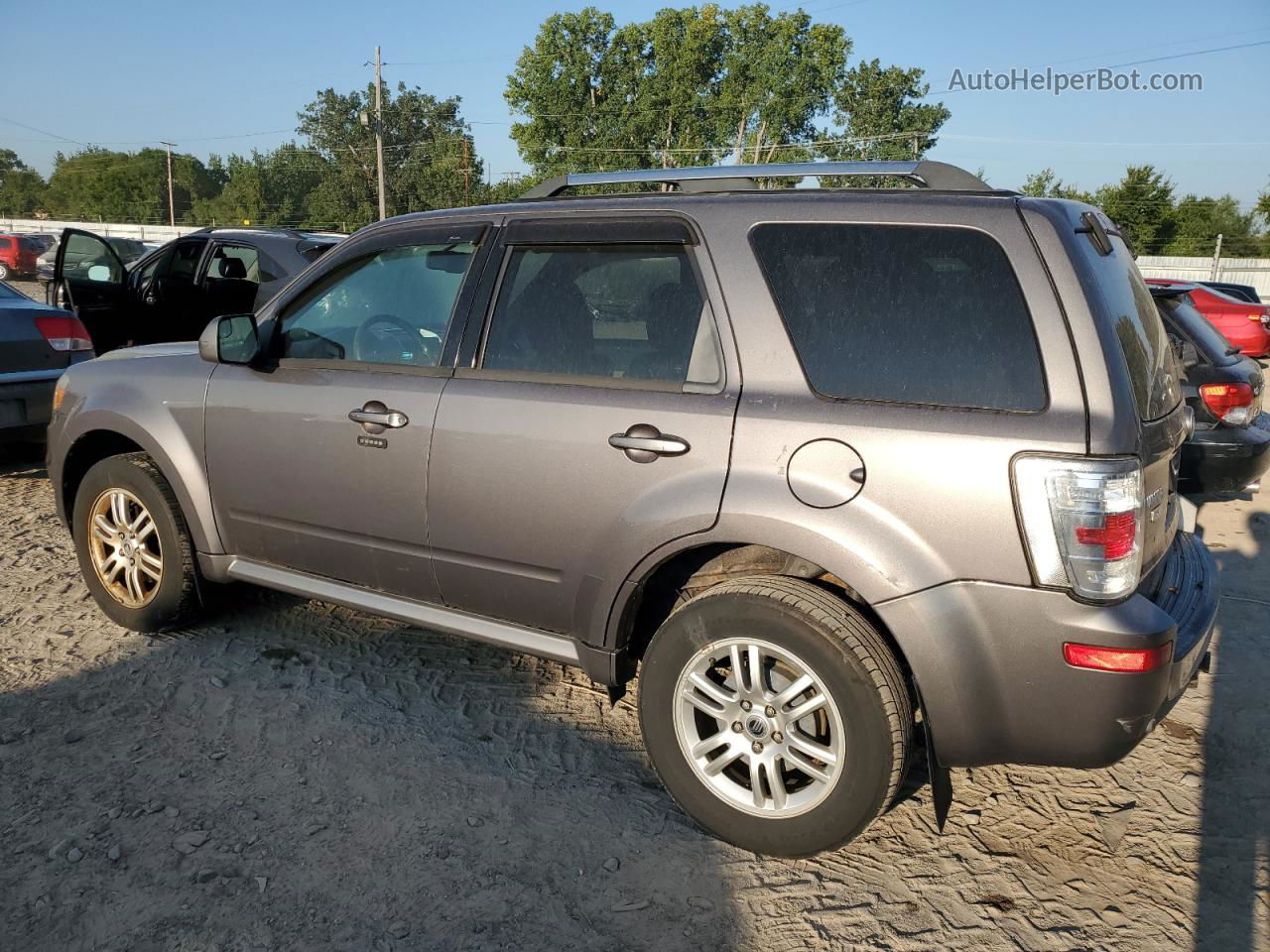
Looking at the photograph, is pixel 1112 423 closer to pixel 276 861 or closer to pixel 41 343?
pixel 276 861

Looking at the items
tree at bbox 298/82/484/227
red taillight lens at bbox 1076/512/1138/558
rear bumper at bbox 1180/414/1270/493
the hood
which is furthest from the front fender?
tree at bbox 298/82/484/227

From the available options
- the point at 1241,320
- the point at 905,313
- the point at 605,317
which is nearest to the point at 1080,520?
the point at 905,313

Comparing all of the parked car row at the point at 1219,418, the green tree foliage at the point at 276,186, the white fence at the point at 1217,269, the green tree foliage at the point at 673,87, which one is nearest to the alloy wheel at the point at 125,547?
the parked car row at the point at 1219,418

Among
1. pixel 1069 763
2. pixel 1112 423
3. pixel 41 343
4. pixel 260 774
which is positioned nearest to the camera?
pixel 1112 423

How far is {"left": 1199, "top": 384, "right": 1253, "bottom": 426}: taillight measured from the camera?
5.86 metres

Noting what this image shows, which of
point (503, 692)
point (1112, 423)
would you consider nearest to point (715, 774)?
point (503, 692)

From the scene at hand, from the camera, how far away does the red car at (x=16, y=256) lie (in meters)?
29.0

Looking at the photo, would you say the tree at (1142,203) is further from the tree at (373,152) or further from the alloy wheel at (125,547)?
the alloy wheel at (125,547)

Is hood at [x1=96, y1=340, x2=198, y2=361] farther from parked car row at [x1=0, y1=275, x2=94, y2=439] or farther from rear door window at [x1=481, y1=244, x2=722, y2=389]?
parked car row at [x1=0, y1=275, x2=94, y2=439]

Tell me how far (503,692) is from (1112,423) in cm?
246

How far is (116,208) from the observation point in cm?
9569

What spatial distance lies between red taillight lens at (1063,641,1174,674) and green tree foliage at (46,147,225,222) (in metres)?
103

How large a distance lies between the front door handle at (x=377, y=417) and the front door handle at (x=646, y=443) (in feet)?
2.91

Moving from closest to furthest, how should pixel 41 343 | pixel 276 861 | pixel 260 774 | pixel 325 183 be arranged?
pixel 276 861
pixel 260 774
pixel 41 343
pixel 325 183
